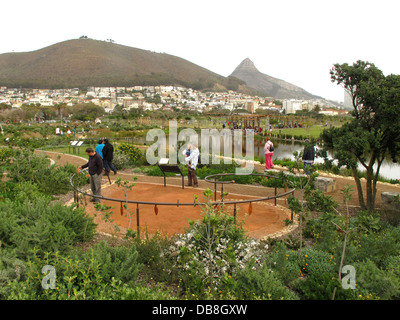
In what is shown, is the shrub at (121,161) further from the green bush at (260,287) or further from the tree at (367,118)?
the green bush at (260,287)

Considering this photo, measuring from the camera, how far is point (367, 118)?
789cm

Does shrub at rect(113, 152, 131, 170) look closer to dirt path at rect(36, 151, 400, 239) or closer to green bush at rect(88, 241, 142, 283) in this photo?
dirt path at rect(36, 151, 400, 239)

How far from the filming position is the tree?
7092 mm

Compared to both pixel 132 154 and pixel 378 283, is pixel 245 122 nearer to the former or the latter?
pixel 132 154

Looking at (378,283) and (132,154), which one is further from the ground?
(132,154)

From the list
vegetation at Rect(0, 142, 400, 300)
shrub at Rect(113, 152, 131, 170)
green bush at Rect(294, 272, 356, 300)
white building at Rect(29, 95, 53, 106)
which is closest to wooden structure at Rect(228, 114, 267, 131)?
shrub at Rect(113, 152, 131, 170)

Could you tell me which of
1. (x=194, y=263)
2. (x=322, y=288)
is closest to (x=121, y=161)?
(x=194, y=263)

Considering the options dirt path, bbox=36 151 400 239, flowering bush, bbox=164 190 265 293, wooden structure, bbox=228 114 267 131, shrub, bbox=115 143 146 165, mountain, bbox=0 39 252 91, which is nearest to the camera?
flowering bush, bbox=164 190 265 293

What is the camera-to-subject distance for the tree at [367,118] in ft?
23.3

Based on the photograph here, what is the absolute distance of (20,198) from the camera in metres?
8.00

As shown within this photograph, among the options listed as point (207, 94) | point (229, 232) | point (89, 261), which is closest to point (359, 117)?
point (229, 232)
